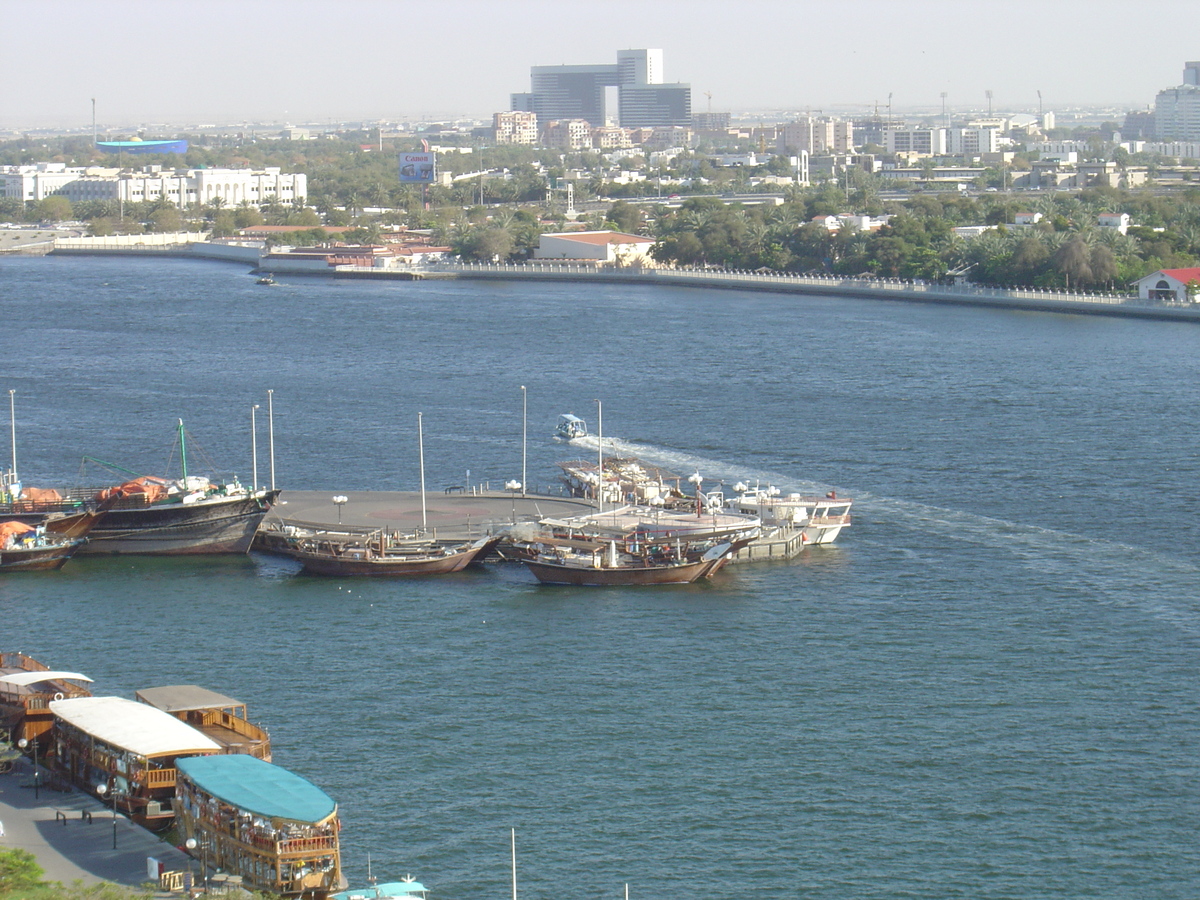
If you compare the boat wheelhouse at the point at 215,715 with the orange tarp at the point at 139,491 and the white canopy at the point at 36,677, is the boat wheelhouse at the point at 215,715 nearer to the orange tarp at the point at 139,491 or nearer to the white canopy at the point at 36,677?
the white canopy at the point at 36,677

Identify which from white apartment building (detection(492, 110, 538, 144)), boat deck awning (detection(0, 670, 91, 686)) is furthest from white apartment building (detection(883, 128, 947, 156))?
boat deck awning (detection(0, 670, 91, 686))

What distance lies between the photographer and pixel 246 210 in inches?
2867

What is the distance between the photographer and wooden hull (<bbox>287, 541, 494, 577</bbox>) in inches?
711

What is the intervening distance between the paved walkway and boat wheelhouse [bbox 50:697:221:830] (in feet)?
0.45

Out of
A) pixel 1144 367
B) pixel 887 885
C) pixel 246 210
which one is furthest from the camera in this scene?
pixel 246 210

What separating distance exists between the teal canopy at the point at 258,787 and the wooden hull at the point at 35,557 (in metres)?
8.27

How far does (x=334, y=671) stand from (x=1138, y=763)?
21.9 feet

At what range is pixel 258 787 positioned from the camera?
34.5ft

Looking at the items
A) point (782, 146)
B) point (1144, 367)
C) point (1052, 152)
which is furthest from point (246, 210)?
point (782, 146)

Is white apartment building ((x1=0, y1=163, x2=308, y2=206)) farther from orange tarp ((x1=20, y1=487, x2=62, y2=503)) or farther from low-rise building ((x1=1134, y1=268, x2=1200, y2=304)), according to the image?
orange tarp ((x1=20, y1=487, x2=62, y2=503))

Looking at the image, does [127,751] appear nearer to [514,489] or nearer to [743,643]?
[743,643]

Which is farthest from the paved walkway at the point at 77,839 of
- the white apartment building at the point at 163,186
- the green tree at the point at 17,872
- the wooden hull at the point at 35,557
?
the white apartment building at the point at 163,186

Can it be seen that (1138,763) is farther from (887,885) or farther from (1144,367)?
(1144,367)

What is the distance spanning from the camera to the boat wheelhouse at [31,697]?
488 inches
